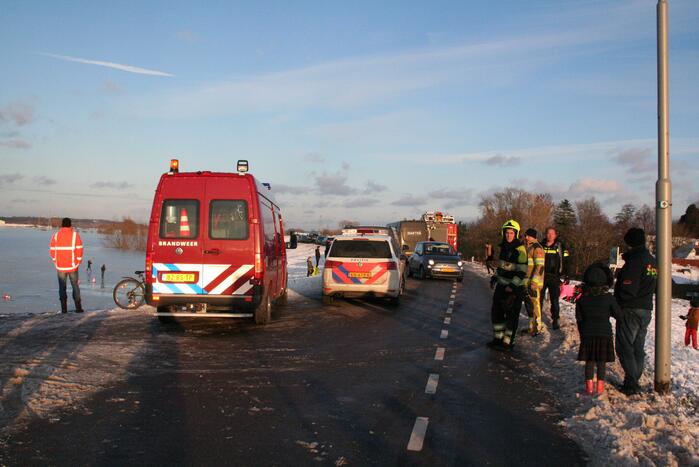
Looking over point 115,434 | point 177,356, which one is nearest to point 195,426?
point 115,434

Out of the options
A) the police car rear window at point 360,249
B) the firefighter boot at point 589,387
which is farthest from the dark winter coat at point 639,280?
the police car rear window at point 360,249

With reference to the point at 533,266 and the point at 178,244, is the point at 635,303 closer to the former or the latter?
the point at 533,266

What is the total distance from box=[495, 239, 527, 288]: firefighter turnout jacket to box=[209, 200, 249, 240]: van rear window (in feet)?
14.6

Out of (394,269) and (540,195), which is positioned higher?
(540,195)

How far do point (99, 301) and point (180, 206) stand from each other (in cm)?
1901

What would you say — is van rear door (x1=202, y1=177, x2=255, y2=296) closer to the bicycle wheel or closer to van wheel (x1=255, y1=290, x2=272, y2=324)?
van wheel (x1=255, y1=290, x2=272, y2=324)

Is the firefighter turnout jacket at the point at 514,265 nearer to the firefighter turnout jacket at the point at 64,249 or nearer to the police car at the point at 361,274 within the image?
the police car at the point at 361,274

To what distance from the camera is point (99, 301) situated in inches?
1083

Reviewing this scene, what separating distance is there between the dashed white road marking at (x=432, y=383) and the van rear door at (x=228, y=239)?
4225 millimetres

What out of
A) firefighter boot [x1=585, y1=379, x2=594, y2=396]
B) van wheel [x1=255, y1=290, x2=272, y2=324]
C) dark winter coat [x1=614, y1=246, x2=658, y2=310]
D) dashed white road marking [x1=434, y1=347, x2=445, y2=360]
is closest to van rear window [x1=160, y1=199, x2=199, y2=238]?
van wheel [x1=255, y1=290, x2=272, y2=324]

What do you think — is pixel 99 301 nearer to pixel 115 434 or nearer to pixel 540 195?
pixel 115 434

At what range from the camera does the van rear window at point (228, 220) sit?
35.3 ft

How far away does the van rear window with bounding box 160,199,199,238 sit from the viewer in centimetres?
1074

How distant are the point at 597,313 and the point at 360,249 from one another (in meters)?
9.02
